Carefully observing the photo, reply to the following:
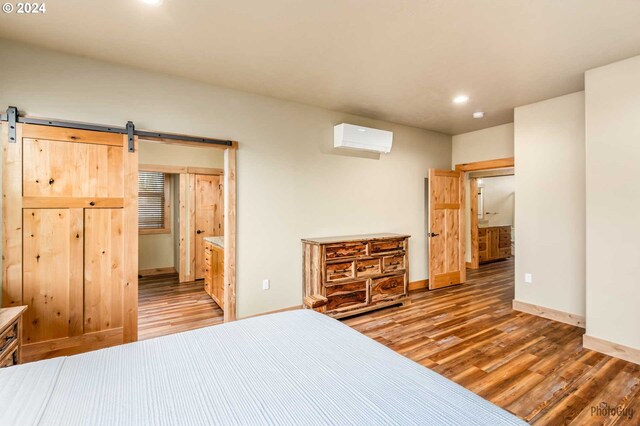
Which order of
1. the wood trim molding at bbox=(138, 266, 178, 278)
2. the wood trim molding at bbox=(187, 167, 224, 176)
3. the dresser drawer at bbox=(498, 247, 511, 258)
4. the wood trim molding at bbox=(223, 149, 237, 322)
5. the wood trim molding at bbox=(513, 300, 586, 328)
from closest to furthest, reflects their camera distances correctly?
the wood trim molding at bbox=(223, 149, 237, 322)
the wood trim molding at bbox=(513, 300, 586, 328)
the wood trim molding at bbox=(187, 167, 224, 176)
the wood trim molding at bbox=(138, 266, 178, 278)
the dresser drawer at bbox=(498, 247, 511, 258)

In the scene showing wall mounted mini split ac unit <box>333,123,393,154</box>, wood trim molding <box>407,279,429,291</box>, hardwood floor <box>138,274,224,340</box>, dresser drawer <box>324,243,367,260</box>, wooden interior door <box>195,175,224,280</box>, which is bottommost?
hardwood floor <box>138,274,224,340</box>

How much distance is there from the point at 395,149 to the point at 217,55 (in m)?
3.01

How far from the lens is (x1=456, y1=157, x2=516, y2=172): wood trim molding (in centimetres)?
446

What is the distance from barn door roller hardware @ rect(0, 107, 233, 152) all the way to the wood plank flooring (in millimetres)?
2047

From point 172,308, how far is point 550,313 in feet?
15.8

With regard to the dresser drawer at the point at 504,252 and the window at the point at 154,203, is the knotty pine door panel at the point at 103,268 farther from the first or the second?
the dresser drawer at the point at 504,252

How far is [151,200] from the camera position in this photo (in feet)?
19.3

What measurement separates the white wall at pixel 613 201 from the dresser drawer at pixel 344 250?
228 cm

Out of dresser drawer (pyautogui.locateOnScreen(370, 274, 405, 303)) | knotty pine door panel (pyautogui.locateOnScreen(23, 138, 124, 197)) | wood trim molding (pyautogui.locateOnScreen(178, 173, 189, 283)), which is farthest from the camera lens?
wood trim molding (pyautogui.locateOnScreen(178, 173, 189, 283))

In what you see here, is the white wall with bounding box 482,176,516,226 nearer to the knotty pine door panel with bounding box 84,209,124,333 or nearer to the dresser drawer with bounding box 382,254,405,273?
the dresser drawer with bounding box 382,254,405,273

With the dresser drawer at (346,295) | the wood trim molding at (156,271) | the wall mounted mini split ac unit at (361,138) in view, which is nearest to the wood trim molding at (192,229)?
the wood trim molding at (156,271)

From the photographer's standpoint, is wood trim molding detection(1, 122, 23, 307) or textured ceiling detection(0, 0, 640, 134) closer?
textured ceiling detection(0, 0, 640, 134)

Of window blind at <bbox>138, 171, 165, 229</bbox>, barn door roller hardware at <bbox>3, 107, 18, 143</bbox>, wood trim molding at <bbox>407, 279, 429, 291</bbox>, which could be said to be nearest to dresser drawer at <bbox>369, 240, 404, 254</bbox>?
wood trim molding at <bbox>407, 279, 429, 291</bbox>

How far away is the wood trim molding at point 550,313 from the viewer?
3.31 metres
